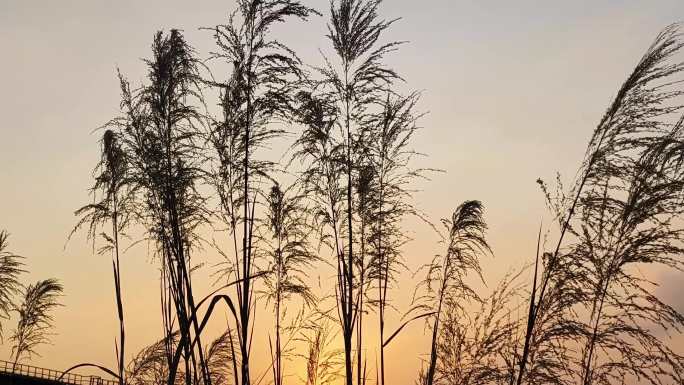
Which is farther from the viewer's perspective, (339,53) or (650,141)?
(339,53)

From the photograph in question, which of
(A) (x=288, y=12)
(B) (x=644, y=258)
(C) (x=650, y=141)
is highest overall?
(A) (x=288, y=12)

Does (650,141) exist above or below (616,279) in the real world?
above

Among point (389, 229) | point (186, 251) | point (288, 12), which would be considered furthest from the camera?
point (389, 229)

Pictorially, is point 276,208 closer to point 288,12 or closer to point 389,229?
point 389,229

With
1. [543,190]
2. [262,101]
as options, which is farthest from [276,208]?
[543,190]

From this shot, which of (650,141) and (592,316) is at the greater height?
(650,141)

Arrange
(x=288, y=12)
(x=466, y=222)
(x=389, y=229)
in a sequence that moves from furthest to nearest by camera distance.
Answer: (x=466, y=222), (x=389, y=229), (x=288, y=12)

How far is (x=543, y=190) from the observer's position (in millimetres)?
5363

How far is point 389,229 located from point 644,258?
2.23 m

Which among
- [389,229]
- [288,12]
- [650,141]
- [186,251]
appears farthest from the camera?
[389,229]

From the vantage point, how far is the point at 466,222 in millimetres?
7188

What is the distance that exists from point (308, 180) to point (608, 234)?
2568 mm

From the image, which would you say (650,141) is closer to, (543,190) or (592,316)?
(543,190)

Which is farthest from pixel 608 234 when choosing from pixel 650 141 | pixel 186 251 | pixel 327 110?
pixel 186 251
